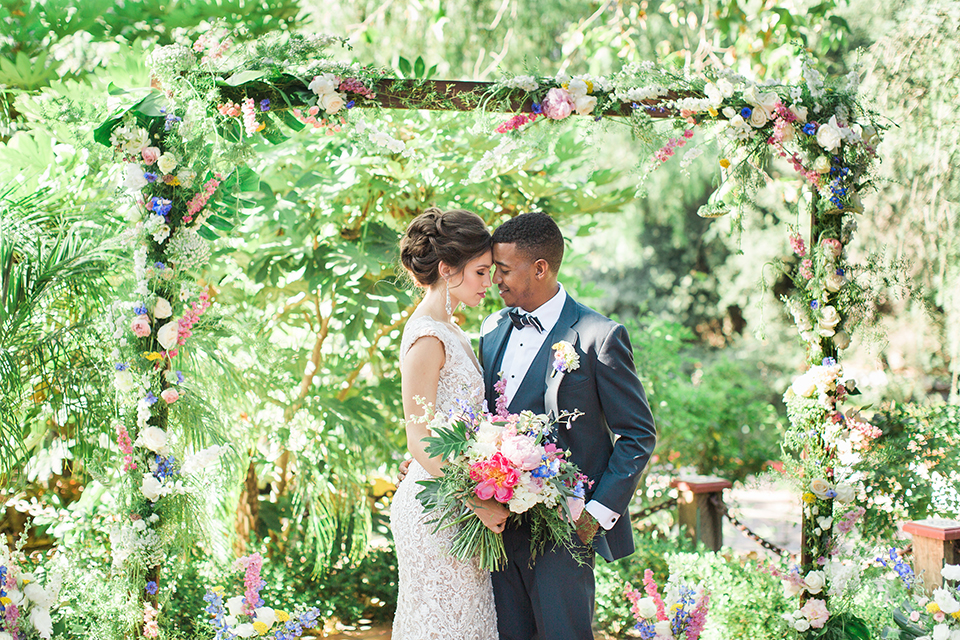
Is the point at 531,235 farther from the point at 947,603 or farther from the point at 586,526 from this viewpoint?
the point at 947,603

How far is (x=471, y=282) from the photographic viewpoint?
102 inches

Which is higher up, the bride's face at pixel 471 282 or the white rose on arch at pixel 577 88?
the white rose on arch at pixel 577 88

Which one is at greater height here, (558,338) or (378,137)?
(378,137)

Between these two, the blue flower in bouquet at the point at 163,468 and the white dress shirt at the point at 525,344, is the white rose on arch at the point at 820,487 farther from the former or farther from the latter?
the blue flower in bouquet at the point at 163,468

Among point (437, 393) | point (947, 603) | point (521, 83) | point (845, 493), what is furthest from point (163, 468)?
point (947, 603)

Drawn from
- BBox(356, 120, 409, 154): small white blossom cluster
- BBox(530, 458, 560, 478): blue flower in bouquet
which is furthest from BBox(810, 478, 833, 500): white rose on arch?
BBox(356, 120, 409, 154): small white blossom cluster

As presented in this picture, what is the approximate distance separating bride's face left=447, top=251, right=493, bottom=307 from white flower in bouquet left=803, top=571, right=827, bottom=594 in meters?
1.99

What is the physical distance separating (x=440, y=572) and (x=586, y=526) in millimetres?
519

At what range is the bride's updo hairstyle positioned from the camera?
2527mm

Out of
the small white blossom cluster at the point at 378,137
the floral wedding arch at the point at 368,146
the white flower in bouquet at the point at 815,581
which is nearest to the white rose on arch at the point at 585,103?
the floral wedding arch at the point at 368,146

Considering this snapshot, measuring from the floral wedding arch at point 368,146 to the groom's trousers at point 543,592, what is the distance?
3.19 feet

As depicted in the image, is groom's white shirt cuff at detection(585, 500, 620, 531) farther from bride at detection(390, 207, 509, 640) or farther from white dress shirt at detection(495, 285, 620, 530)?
bride at detection(390, 207, 509, 640)

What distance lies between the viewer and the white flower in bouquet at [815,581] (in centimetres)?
325

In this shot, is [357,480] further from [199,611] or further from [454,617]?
[454,617]
